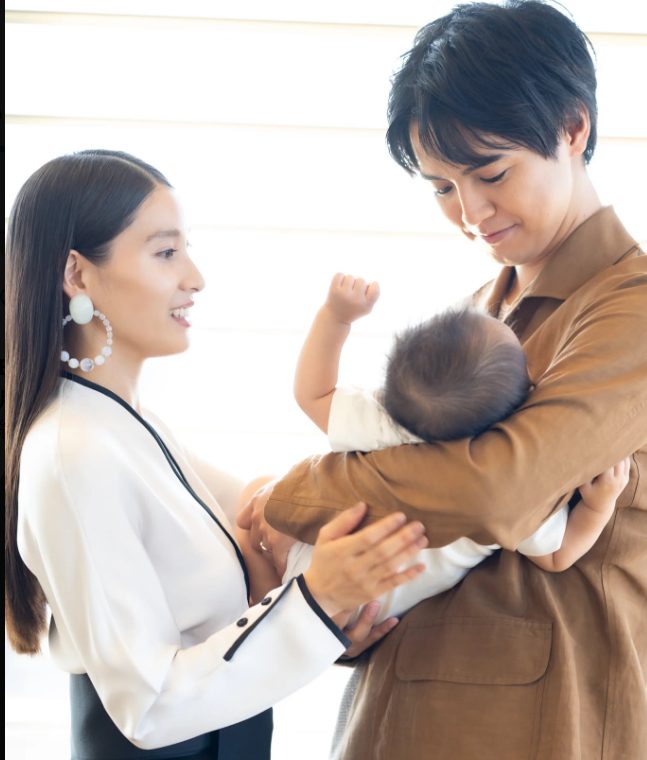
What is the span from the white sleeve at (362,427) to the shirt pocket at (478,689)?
1.00 feet

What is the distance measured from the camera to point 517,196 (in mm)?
1439

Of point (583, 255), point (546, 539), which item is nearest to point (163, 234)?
point (583, 255)

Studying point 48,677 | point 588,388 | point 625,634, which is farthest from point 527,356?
point 48,677

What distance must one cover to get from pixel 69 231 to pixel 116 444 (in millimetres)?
356

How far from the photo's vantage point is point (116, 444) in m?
1.43

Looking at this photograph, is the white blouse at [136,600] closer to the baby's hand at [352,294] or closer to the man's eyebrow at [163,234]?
the man's eyebrow at [163,234]

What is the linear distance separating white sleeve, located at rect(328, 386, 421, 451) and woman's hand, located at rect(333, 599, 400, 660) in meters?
0.26

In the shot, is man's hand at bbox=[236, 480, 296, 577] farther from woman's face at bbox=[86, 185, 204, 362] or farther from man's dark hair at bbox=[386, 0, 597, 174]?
man's dark hair at bbox=[386, 0, 597, 174]

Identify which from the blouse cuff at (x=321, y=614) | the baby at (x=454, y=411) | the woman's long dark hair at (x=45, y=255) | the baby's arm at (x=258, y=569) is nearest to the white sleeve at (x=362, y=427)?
the baby at (x=454, y=411)

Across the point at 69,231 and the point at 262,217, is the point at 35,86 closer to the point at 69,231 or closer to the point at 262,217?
the point at 262,217

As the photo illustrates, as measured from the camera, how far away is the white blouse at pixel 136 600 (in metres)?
1.32

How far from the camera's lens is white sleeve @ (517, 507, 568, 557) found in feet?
4.30

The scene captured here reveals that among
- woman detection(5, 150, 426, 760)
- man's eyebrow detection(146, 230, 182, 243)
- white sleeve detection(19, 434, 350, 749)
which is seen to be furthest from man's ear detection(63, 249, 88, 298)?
white sleeve detection(19, 434, 350, 749)

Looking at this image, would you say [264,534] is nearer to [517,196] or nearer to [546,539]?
[546,539]
